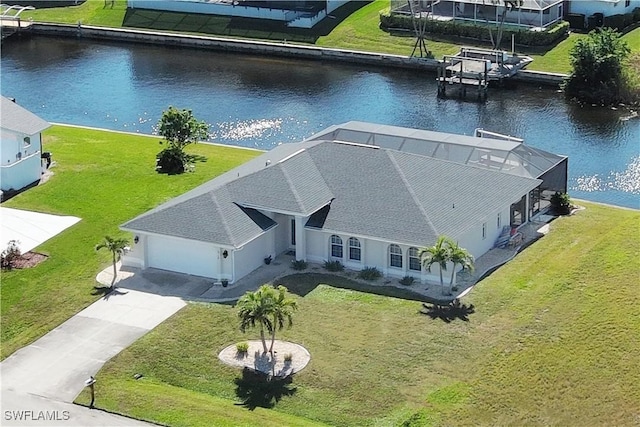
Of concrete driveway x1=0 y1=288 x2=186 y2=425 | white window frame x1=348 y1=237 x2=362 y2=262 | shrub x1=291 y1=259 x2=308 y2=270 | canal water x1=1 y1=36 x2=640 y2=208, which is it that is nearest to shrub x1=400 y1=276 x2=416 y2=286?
white window frame x1=348 y1=237 x2=362 y2=262

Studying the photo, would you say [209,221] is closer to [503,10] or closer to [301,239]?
[301,239]

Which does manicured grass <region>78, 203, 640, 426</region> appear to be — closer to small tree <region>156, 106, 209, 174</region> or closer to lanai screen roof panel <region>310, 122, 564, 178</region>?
lanai screen roof panel <region>310, 122, 564, 178</region>

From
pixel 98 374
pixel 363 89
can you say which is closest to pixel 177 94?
pixel 363 89

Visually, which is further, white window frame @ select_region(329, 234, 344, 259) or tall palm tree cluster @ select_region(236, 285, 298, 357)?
white window frame @ select_region(329, 234, 344, 259)

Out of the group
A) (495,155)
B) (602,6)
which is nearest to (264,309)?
(495,155)

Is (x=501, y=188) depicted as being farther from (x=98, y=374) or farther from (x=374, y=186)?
(x=98, y=374)

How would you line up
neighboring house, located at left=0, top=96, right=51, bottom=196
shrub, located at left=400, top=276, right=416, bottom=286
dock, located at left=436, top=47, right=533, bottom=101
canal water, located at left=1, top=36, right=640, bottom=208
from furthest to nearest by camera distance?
1. dock, located at left=436, top=47, right=533, bottom=101
2. canal water, located at left=1, top=36, right=640, bottom=208
3. neighboring house, located at left=0, top=96, right=51, bottom=196
4. shrub, located at left=400, top=276, right=416, bottom=286
